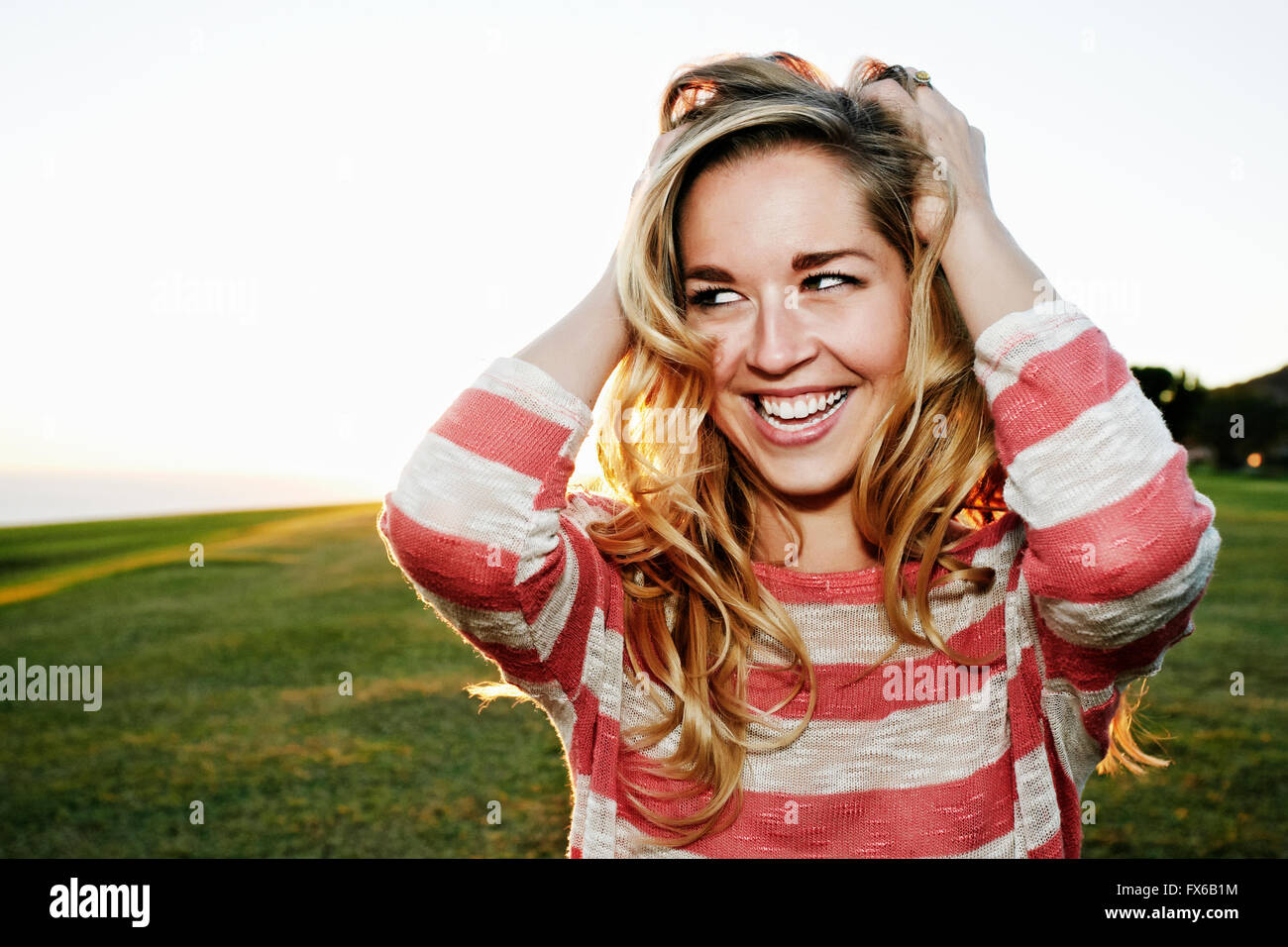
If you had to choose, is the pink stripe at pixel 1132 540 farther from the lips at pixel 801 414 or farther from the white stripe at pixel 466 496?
the white stripe at pixel 466 496

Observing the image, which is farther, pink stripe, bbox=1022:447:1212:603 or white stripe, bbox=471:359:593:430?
white stripe, bbox=471:359:593:430

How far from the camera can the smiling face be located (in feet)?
5.69

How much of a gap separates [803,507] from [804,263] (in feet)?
1.69

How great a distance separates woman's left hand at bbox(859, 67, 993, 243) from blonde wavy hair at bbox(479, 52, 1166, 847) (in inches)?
1.0

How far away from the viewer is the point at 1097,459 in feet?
4.49

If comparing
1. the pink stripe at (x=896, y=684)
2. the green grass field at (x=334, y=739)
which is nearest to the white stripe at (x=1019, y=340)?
the pink stripe at (x=896, y=684)

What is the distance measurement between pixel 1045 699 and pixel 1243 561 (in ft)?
43.3

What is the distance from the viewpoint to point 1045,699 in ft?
5.27

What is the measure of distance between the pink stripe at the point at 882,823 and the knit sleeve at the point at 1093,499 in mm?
282

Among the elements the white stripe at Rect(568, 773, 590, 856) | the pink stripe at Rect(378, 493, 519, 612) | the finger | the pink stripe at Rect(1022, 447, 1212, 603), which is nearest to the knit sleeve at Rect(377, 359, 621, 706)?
the pink stripe at Rect(378, 493, 519, 612)

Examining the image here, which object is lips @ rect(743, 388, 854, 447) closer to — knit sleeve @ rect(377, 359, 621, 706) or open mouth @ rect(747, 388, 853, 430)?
open mouth @ rect(747, 388, 853, 430)

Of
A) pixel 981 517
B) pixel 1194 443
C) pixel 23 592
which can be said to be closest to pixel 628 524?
pixel 981 517
